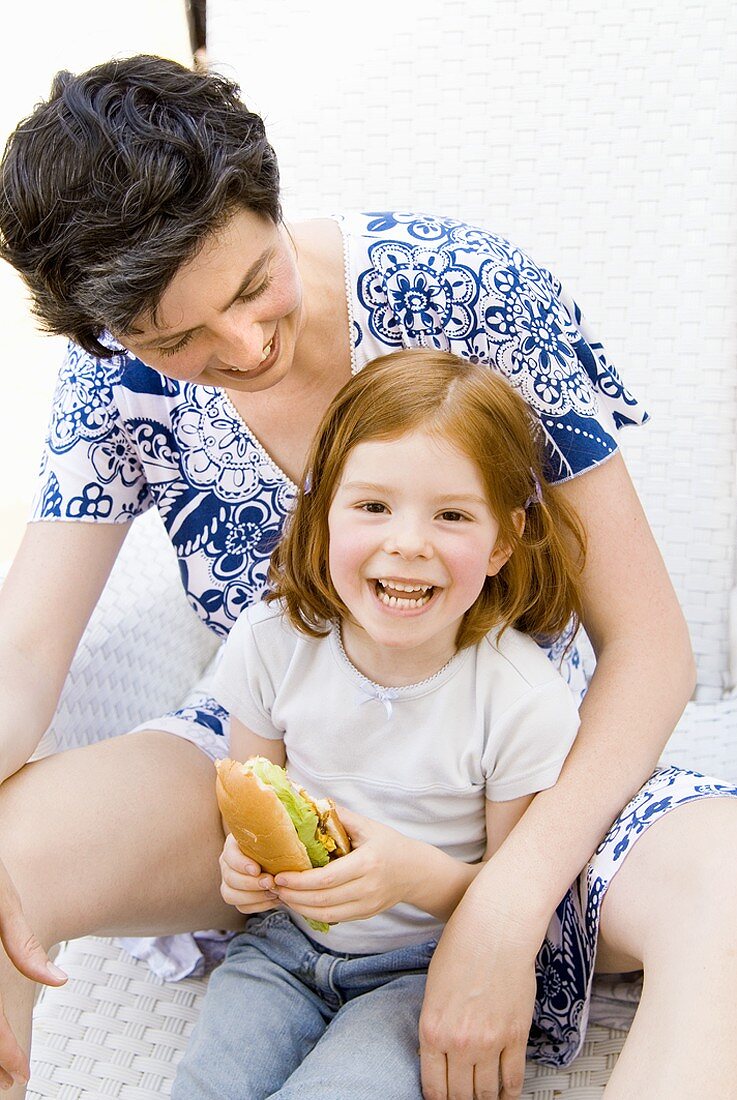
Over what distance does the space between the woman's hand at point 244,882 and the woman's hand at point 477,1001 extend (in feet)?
0.59

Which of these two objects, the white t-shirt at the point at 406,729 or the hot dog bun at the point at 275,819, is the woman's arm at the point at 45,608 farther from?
the hot dog bun at the point at 275,819

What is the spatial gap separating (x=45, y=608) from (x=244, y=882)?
0.44 meters

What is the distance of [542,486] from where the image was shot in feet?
4.16

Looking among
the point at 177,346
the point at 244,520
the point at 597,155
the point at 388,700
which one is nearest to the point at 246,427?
the point at 244,520

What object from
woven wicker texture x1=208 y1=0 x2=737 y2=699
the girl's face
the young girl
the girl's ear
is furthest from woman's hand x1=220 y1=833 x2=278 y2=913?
woven wicker texture x1=208 y1=0 x2=737 y2=699

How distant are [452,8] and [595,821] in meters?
1.36

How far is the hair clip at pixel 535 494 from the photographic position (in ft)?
4.05

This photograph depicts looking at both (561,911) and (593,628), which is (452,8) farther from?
(561,911)

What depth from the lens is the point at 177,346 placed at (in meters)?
1.15

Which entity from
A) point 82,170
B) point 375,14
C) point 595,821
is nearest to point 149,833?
point 595,821

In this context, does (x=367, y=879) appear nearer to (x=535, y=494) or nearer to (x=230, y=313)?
(x=535, y=494)

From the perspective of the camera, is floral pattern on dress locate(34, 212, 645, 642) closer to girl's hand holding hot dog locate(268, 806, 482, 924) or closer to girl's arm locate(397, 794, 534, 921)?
girl's arm locate(397, 794, 534, 921)

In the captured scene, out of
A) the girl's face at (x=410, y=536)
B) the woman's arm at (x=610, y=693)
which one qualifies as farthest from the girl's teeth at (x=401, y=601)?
the woman's arm at (x=610, y=693)

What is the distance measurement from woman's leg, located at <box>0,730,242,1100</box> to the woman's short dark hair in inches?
19.5
